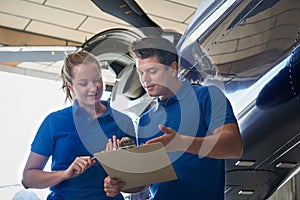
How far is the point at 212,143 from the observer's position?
1.85 metres

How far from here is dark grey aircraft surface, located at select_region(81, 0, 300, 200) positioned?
2.46 m

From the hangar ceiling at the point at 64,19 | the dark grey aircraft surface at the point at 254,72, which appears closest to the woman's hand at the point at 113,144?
the dark grey aircraft surface at the point at 254,72

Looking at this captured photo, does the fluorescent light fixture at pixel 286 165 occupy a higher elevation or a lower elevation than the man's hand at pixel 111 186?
higher

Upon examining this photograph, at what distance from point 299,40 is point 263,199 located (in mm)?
1244

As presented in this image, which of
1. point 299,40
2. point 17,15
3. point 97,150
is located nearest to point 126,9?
point 299,40

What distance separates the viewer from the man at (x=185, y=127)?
1.86m

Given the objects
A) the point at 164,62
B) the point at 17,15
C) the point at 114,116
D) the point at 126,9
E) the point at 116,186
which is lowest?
the point at 116,186

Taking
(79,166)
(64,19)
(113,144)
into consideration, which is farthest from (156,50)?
(64,19)

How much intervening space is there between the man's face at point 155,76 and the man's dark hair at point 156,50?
0.06ft

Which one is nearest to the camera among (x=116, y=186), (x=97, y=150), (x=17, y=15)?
(x=116, y=186)

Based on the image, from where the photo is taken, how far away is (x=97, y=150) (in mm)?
2062

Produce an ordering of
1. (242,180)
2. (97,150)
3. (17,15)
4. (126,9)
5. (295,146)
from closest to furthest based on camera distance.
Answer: (97,150) < (295,146) < (242,180) < (126,9) < (17,15)

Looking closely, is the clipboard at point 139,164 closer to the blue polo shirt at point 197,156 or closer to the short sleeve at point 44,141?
the blue polo shirt at point 197,156

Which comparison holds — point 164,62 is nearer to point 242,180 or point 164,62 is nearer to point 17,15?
point 242,180
